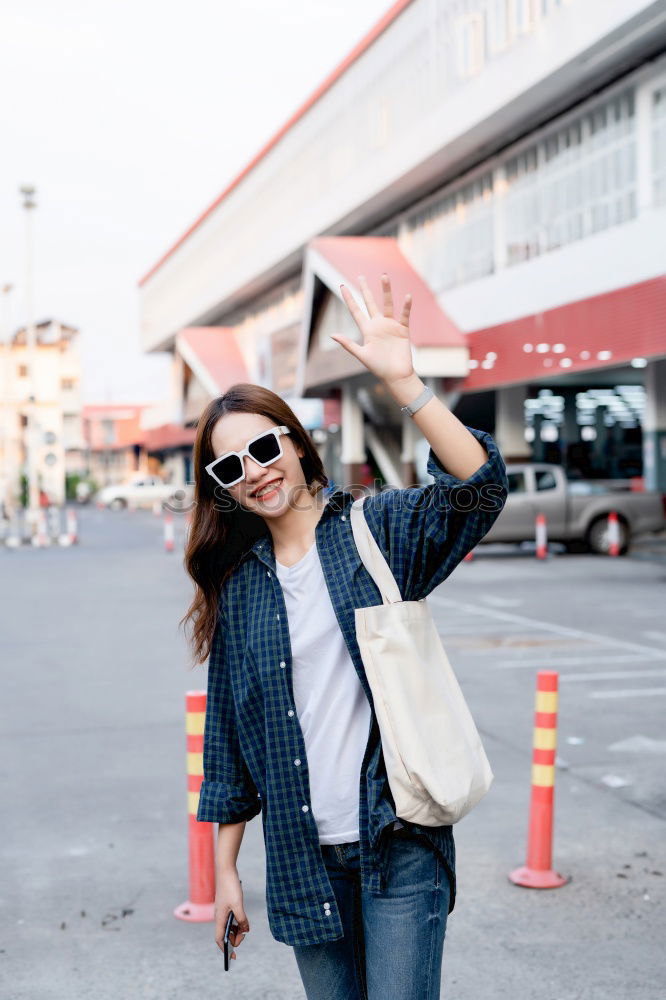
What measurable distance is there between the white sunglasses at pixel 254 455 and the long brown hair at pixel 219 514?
0.07m

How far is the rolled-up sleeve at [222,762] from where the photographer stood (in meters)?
2.63

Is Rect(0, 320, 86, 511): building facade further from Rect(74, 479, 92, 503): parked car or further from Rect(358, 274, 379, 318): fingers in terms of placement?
Rect(358, 274, 379, 318): fingers

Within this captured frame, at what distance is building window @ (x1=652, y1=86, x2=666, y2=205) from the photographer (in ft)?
74.4

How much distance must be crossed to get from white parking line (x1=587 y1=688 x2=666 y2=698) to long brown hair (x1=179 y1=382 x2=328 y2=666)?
677 centimetres

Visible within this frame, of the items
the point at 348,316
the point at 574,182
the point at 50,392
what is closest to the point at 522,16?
the point at 574,182

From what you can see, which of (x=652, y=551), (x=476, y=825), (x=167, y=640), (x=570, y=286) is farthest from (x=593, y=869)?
(x=570, y=286)

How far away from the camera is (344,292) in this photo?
2566 millimetres

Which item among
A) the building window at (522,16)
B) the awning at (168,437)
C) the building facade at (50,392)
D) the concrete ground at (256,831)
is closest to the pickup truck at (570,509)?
the concrete ground at (256,831)

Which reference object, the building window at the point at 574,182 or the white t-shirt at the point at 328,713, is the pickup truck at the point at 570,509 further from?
the white t-shirt at the point at 328,713

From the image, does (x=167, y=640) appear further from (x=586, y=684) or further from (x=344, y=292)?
(x=344, y=292)

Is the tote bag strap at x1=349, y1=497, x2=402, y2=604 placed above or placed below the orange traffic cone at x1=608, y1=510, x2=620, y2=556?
above

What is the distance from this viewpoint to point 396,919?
91.4 inches

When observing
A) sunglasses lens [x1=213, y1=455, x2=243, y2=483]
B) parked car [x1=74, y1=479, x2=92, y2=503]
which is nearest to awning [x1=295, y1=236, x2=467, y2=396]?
sunglasses lens [x1=213, y1=455, x2=243, y2=483]

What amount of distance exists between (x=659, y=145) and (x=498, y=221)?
7.27 m
